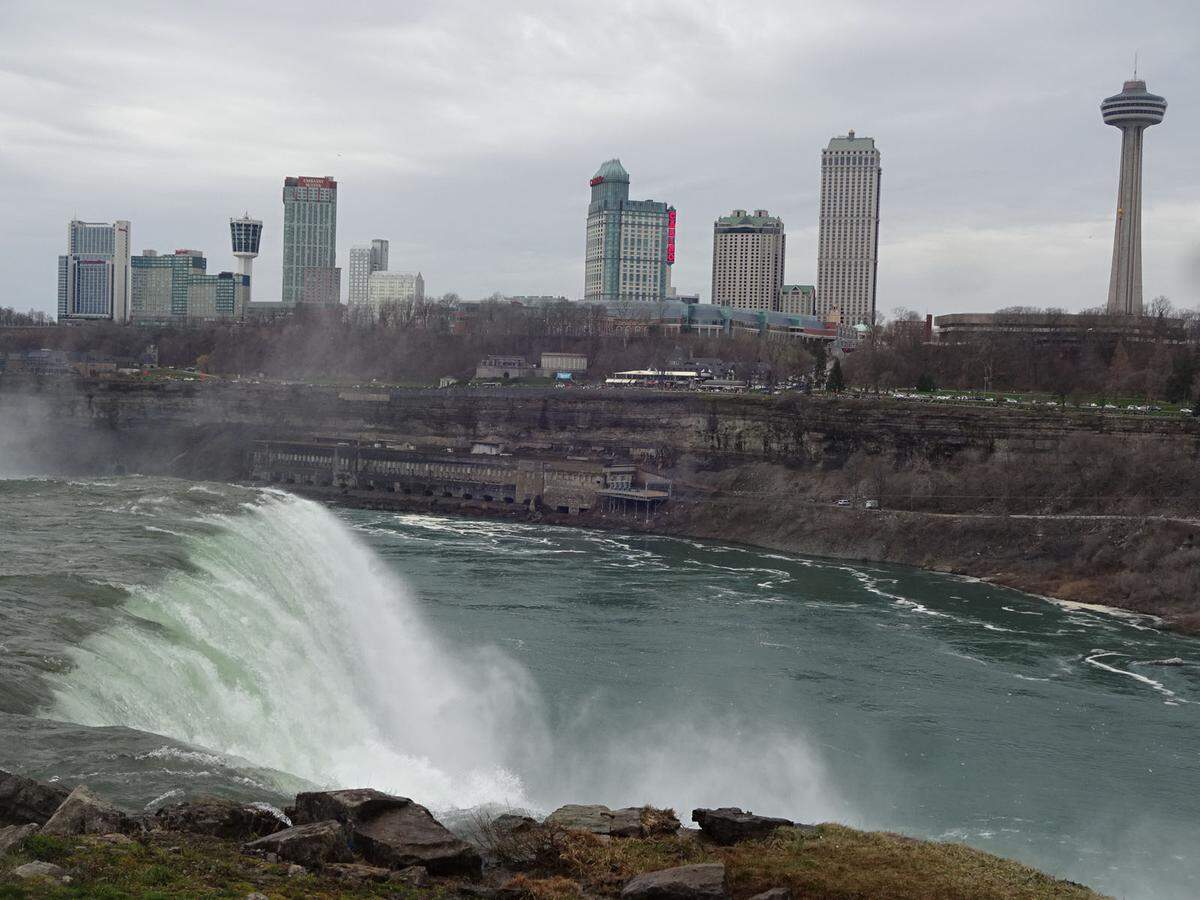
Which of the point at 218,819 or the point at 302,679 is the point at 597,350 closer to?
the point at 302,679

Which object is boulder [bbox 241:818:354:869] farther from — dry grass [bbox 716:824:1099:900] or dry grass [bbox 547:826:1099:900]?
dry grass [bbox 716:824:1099:900]

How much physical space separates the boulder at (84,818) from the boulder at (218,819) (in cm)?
55

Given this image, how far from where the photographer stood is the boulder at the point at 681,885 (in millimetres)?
14492

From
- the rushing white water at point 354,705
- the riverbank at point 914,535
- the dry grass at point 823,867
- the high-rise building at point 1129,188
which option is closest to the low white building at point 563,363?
the riverbank at point 914,535

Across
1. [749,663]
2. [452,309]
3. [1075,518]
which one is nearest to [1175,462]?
[1075,518]

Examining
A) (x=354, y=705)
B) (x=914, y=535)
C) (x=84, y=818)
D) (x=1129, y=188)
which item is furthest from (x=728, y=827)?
(x=1129, y=188)

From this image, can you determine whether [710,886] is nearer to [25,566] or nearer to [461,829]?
[461,829]

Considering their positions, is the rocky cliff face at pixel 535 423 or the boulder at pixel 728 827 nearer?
the boulder at pixel 728 827

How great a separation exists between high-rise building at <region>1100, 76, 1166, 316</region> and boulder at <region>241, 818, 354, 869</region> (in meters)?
162

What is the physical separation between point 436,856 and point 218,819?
9.12 ft

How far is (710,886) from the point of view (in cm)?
1462

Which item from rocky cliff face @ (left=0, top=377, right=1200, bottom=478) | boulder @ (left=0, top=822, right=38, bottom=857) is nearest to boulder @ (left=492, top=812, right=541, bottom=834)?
boulder @ (left=0, top=822, right=38, bottom=857)

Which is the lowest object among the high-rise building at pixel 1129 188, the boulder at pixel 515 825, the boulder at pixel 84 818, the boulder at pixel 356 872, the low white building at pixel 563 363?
the boulder at pixel 515 825

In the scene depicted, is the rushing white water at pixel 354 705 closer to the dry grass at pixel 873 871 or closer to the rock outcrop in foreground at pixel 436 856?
the rock outcrop in foreground at pixel 436 856
